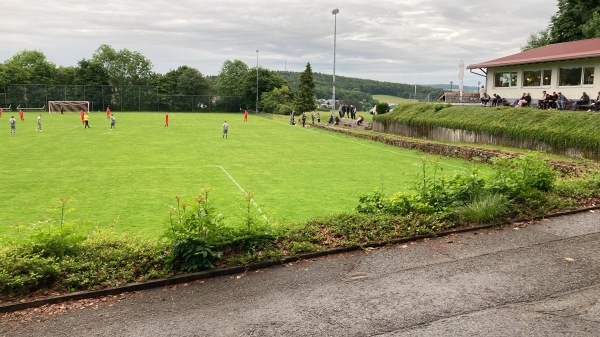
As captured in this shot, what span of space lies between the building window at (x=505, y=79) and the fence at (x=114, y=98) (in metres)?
58.7

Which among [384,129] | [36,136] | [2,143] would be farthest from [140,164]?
[384,129]

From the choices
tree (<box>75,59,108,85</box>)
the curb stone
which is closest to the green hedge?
the curb stone

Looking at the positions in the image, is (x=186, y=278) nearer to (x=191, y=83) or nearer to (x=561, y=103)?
(x=561, y=103)

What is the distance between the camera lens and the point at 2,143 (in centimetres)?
2742

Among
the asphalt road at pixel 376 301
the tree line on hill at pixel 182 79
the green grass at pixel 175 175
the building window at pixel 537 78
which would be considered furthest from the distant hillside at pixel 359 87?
the asphalt road at pixel 376 301

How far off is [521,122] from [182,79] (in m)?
82.3

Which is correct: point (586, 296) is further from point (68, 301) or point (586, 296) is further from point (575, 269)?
point (68, 301)

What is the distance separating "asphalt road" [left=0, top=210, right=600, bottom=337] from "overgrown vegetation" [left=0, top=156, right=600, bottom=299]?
379mm

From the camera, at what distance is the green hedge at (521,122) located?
64.6 feet

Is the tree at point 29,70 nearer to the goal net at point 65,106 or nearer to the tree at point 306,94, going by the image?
the goal net at point 65,106

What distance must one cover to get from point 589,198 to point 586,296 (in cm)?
494

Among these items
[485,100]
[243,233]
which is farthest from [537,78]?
[243,233]

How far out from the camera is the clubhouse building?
27.0 meters

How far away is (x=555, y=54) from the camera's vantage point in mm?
29609
